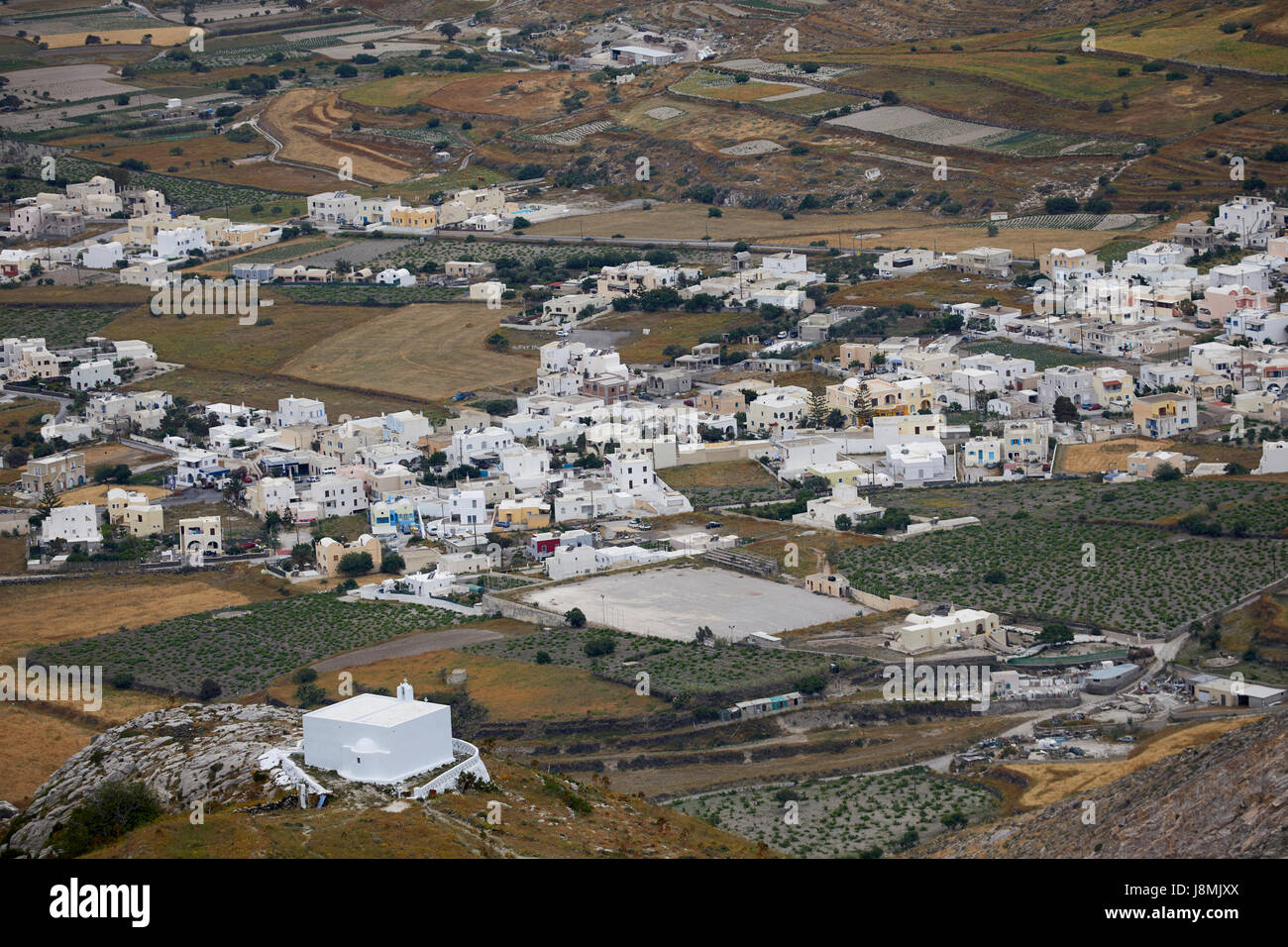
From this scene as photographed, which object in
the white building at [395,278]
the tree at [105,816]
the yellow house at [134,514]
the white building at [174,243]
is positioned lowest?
the yellow house at [134,514]

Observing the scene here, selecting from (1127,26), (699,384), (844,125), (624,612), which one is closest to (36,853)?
(624,612)

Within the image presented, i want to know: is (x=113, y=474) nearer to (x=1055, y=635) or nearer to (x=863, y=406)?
(x=863, y=406)

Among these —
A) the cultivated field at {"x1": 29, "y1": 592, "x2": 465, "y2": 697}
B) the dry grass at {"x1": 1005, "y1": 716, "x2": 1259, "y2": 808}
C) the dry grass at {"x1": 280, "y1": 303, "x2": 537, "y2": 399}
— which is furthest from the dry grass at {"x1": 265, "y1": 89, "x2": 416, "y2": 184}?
the dry grass at {"x1": 1005, "y1": 716, "x2": 1259, "y2": 808}

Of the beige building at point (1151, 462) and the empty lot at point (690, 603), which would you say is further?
the beige building at point (1151, 462)

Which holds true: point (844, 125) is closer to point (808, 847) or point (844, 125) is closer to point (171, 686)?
point (171, 686)

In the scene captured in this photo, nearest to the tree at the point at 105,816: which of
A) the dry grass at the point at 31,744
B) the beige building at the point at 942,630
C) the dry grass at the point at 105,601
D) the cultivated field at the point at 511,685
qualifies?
the dry grass at the point at 31,744

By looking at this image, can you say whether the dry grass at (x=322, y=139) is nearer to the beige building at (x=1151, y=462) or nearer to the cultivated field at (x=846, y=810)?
the beige building at (x=1151, y=462)

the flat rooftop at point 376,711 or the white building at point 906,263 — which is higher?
the flat rooftop at point 376,711
